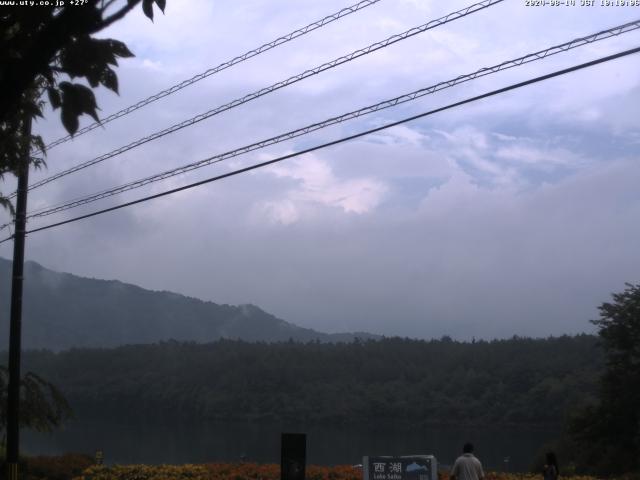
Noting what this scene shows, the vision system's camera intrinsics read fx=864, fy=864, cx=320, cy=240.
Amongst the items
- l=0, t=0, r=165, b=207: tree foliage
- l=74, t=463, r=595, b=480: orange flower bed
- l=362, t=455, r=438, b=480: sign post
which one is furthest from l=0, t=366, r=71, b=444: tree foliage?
l=0, t=0, r=165, b=207: tree foliage

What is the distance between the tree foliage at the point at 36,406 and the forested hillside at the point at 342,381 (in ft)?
136

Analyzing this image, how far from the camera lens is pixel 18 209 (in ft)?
55.5

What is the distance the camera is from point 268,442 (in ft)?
151

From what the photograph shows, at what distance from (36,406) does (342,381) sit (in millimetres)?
60802

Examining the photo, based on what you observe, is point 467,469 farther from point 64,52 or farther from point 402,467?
point 64,52

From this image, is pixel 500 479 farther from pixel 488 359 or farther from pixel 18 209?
pixel 488 359

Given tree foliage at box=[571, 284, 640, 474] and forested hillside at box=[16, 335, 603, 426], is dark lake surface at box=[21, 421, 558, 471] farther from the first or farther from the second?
forested hillside at box=[16, 335, 603, 426]

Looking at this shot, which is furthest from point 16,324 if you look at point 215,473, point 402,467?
point 402,467

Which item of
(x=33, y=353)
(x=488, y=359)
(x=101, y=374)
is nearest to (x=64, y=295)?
(x=33, y=353)

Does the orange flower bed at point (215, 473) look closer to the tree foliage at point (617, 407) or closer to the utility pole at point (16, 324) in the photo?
the utility pole at point (16, 324)

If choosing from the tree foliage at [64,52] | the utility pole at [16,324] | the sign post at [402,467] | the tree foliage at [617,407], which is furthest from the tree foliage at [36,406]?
the tree foliage at [617,407]

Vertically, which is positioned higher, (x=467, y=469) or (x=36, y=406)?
(x=36, y=406)

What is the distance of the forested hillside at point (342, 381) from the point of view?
61.8 m

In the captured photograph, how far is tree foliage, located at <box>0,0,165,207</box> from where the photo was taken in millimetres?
4051
